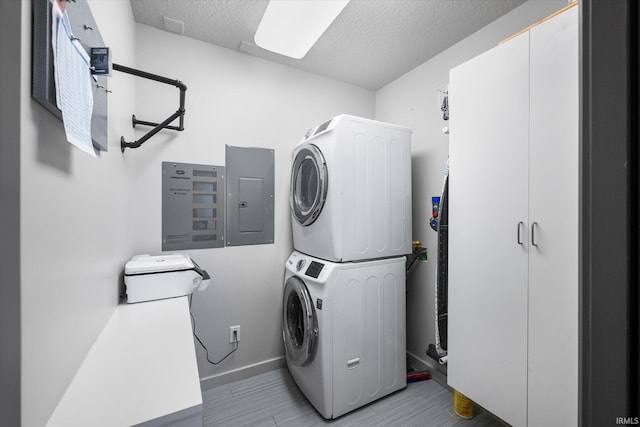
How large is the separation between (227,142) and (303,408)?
208 cm

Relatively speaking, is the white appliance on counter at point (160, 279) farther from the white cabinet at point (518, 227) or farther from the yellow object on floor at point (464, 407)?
the yellow object on floor at point (464, 407)

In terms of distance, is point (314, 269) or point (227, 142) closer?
point (314, 269)

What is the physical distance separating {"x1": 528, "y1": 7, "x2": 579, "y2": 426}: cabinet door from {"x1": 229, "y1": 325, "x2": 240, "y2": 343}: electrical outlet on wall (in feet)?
6.24

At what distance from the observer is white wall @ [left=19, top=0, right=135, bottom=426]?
0.51 meters

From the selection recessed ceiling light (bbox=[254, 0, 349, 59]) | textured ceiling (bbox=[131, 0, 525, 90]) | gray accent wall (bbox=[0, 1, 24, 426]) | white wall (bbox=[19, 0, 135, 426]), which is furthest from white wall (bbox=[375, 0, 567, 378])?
gray accent wall (bbox=[0, 1, 24, 426])

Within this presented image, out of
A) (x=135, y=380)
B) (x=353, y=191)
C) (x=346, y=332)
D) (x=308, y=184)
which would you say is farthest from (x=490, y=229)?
(x=135, y=380)

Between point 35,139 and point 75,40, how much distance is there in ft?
1.01

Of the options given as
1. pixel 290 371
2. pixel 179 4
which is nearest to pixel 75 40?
pixel 179 4

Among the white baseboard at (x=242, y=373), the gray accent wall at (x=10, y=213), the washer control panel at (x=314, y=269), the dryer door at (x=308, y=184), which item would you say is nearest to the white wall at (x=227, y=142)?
the white baseboard at (x=242, y=373)

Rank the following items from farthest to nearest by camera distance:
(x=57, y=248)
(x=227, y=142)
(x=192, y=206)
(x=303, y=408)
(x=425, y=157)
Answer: (x=425, y=157) → (x=227, y=142) → (x=192, y=206) → (x=303, y=408) → (x=57, y=248)

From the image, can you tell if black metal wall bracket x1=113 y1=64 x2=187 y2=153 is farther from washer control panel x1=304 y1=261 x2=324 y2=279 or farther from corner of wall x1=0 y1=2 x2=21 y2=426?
washer control panel x1=304 y1=261 x2=324 y2=279

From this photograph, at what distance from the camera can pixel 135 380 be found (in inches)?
27.6

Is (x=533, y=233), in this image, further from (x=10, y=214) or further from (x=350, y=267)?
(x=10, y=214)

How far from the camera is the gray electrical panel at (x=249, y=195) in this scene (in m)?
2.11
